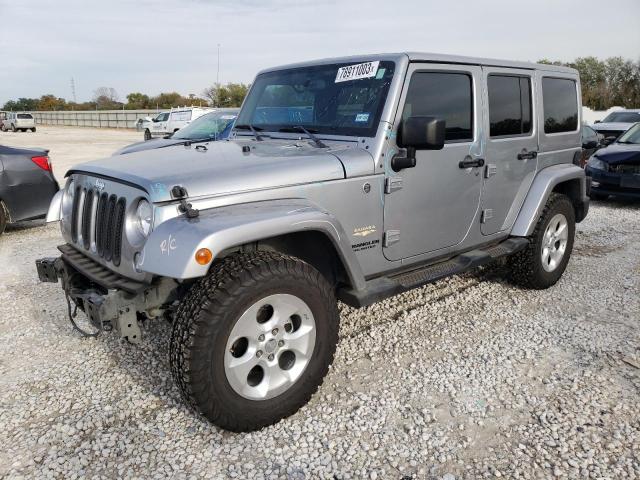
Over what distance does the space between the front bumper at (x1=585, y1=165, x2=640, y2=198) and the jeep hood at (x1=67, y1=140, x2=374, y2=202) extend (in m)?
7.23

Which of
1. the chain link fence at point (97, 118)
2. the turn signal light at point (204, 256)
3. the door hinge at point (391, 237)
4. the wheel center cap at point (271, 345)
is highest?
the chain link fence at point (97, 118)

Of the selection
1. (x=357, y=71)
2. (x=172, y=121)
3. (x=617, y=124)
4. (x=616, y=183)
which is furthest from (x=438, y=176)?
(x=172, y=121)

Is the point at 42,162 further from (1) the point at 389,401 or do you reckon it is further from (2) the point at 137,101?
(2) the point at 137,101

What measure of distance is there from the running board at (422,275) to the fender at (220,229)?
48cm

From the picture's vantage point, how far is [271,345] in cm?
274

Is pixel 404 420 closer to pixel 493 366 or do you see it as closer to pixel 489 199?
pixel 493 366

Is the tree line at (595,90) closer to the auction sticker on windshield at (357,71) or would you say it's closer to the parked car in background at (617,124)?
the parked car in background at (617,124)

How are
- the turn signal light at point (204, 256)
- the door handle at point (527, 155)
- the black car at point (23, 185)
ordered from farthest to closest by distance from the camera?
the black car at point (23, 185)
the door handle at point (527, 155)
the turn signal light at point (204, 256)

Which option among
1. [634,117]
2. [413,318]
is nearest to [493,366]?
[413,318]

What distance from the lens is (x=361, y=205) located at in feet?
10.4

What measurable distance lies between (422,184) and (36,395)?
282 centimetres

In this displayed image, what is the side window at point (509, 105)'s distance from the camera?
4.09 m

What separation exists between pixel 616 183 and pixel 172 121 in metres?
18.8

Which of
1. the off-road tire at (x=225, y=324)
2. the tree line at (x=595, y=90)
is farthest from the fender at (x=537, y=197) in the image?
the tree line at (x=595, y=90)
